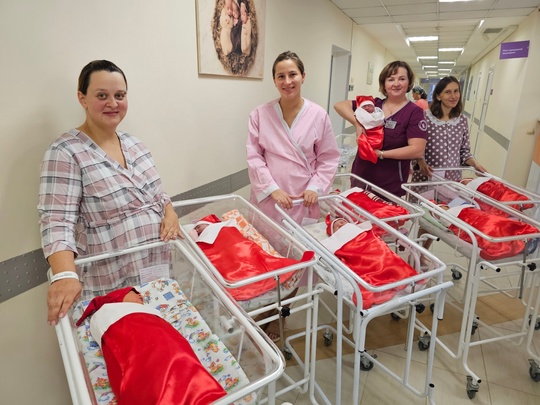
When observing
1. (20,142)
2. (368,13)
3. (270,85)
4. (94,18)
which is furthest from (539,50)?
(20,142)

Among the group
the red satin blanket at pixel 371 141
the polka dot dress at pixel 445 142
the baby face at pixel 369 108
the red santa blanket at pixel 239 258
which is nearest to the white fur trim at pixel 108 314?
the red santa blanket at pixel 239 258

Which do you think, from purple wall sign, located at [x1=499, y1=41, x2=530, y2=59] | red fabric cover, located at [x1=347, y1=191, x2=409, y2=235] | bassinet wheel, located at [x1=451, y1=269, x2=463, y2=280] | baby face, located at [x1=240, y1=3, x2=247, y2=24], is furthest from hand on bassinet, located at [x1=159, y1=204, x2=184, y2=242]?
purple wall sign, located at [x1=499, y1=41, x2=530, y2=59]

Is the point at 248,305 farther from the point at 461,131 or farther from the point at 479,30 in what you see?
the point at 479,30

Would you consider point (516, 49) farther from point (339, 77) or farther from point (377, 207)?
point (377, 207)

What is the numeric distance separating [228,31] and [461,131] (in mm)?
1913

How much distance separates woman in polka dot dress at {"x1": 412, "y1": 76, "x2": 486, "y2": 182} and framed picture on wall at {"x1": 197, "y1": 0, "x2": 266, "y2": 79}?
4.89 feet

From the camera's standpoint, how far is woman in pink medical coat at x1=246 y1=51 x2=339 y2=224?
79.4 inches

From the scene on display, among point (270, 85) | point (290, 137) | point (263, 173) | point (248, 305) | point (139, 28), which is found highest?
point (139, 28)

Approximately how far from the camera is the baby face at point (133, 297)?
1153 millimetres

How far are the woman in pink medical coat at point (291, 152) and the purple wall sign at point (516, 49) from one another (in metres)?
4.10

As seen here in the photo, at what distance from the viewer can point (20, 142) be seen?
1.31 meters

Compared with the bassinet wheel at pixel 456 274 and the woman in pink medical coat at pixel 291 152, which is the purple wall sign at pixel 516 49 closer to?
the bassinet wheel at pixel 456 274

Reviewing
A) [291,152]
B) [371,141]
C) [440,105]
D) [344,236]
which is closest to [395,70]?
[371,141]

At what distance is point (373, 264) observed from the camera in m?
1.47
